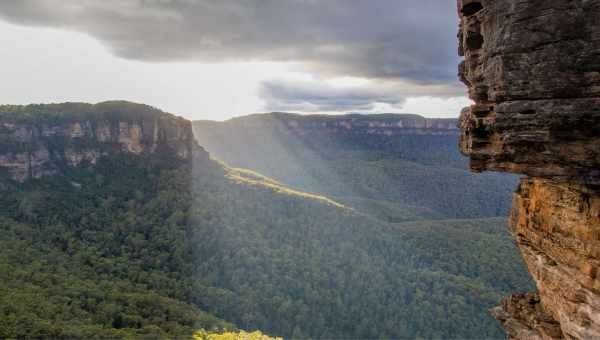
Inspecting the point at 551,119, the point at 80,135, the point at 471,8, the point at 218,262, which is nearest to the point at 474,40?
the point at 471,8

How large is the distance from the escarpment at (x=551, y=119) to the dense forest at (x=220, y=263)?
25.7m

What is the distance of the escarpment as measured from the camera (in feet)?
17.5

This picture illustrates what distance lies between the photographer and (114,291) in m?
33.6

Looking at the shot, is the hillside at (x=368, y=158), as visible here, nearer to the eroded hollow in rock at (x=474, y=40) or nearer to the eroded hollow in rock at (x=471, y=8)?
the eroded hollow in rock at (x=474, y=40)

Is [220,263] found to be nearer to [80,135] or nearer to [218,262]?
[218,262]

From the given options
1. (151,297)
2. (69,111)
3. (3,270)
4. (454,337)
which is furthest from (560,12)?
(69,111)

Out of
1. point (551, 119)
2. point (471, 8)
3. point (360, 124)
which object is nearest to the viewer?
point (551, 119)

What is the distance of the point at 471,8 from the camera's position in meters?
7.12

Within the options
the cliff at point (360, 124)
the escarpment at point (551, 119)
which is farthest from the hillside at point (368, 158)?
the escarpment at point (551, 119)

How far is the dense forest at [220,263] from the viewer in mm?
31375

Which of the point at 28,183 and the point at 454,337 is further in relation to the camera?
the point at 28,183

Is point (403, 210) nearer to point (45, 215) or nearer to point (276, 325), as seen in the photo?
point (276, 325)

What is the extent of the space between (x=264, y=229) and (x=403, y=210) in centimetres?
4747

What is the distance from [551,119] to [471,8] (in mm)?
2820
